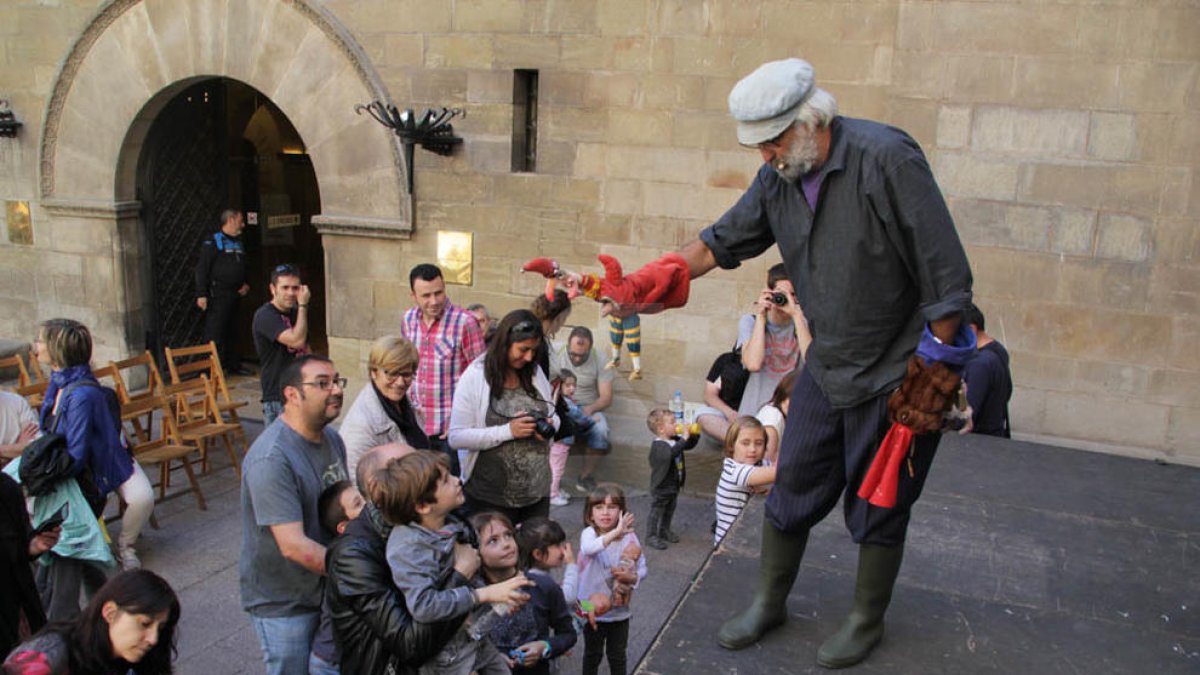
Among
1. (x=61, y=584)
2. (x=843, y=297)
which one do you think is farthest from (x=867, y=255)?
(x=61, y=584)

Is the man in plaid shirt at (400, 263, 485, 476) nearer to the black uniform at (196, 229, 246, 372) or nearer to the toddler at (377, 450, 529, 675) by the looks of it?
the toddler at (377, 450, 529, 675)

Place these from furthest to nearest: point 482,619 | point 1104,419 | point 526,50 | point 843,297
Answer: point 526,50 < point 1104,419 < point 482,619 < point 843,297

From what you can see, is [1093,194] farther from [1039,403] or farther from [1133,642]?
[1133,642]

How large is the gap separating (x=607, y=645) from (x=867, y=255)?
2.30m

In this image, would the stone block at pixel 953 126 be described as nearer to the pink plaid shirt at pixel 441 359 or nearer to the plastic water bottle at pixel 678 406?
the plastic water bottle at pixel 678 406

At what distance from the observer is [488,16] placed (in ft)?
22.9

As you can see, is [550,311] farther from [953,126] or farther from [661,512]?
[953,126]

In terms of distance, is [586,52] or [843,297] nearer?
[843,297]

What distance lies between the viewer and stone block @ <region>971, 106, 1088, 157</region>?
571 centimetres

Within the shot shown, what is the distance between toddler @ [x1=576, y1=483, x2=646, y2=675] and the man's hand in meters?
2.12

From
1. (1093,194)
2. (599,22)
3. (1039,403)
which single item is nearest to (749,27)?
(599,22)

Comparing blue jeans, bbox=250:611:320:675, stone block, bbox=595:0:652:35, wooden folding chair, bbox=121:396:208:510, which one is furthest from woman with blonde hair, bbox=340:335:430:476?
stone block, bbox=595:0:652:35

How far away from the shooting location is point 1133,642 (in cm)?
274

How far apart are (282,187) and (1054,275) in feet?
26.6
